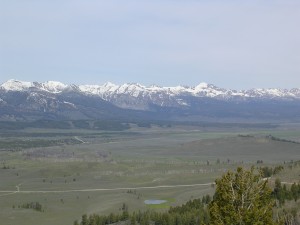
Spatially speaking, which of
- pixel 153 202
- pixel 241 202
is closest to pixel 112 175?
pixel 153 202

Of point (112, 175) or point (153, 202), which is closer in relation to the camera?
point (153, 202)

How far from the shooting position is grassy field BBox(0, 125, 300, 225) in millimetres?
86625

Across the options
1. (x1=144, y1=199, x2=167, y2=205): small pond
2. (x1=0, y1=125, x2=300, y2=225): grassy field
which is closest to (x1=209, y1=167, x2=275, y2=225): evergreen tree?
(x1=0, y1=125, x2=300, y2=225): grassy field

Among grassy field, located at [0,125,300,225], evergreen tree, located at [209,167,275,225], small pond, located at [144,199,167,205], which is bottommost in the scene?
small pond, located at [144,199,167,205]

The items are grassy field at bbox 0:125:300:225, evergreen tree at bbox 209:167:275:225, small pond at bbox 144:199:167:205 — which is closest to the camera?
evergreen tree at bbox 209:167:275:225

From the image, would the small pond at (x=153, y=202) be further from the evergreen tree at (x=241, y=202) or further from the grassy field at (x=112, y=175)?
the evergreen tree at (x=241, y=202)

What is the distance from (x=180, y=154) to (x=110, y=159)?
29466 millimetres

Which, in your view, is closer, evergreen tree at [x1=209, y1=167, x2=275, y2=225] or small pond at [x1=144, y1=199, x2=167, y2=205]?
evergreen tree at [x1=209, y1=167, x2=275, y2=225]

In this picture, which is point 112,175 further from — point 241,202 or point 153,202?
point 241,202

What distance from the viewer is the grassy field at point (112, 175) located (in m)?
86.6

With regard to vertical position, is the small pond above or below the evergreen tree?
below

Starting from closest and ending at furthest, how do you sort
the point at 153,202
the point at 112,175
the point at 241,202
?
the point at 241,202
the point at 153,202
the point at 112,175

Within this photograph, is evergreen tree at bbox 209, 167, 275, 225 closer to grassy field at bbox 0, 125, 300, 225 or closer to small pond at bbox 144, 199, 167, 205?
grassy field at bbox 0, 125, 300, 225

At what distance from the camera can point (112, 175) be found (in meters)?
127
